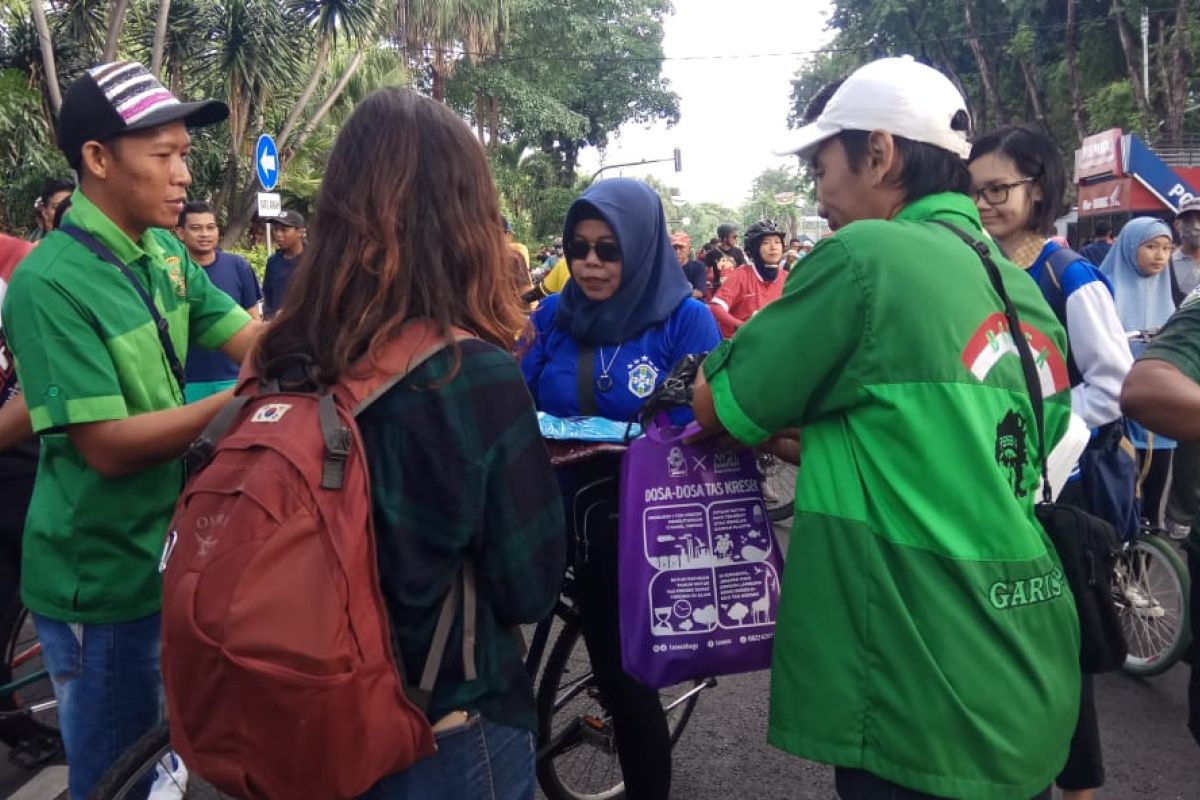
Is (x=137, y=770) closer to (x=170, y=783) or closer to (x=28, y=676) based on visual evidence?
(x=170, y=783)

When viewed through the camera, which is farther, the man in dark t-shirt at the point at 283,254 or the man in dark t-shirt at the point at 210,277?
the man in dark t-shirt at the point at 283,254

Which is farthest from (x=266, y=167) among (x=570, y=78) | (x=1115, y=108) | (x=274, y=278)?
(x=570, y=78)

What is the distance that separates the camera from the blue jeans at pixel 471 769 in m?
1.46

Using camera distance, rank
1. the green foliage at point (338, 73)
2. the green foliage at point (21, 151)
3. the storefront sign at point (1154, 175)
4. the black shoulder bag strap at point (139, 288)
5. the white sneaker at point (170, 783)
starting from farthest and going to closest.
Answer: the storefront sign at point (1154, 175), the green foliage at point (338, 73), the green foliage at point (21, 151), the white sneaker at point (170, 783), the black shoulder bag strap at point (139, 288)

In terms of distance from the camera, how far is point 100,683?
203cm

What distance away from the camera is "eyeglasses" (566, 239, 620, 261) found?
277cm

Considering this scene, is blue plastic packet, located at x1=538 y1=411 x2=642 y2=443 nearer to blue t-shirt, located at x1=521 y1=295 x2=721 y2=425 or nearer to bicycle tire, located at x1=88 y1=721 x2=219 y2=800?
blue t-shirt, located at x1=521 y1=295 x2=721 y2=425

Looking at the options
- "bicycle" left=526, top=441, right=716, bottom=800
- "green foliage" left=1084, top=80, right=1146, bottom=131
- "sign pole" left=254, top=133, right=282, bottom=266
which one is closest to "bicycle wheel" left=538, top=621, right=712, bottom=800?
"bicycle" left=526, top=441, right=716, bottom=800

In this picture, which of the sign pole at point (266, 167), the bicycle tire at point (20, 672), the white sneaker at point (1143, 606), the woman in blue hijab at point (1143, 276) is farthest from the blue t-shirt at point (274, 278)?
the white sneaker at point (1143, 606)

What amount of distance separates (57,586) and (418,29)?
23.0 metres

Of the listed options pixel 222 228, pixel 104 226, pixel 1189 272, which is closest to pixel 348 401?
pixel 104 226

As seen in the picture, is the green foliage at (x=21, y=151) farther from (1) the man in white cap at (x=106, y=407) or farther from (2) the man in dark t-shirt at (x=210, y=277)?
(1) the man in white cap at (x=106, y=407)

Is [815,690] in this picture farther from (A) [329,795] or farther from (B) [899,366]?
(A) [329,795]

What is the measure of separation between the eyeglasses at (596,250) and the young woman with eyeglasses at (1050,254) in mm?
1121
